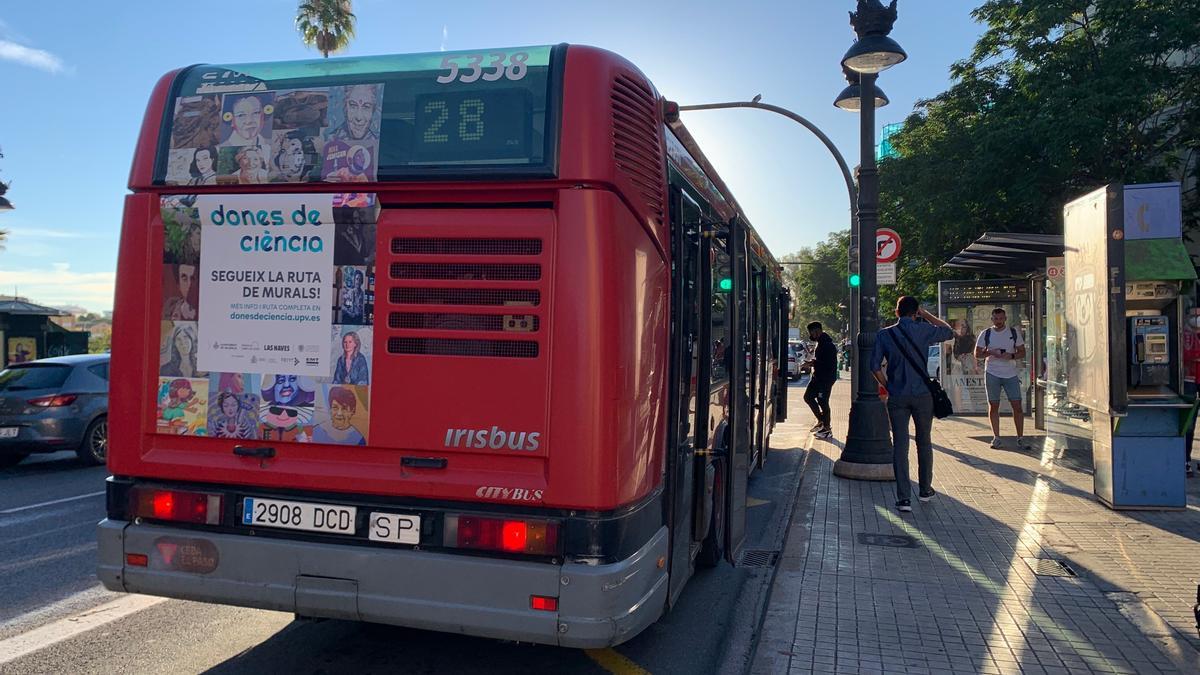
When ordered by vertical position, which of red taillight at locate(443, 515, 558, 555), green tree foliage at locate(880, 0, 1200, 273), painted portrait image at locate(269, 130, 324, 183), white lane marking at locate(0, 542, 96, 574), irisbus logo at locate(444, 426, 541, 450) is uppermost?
green tree foliage at locate(880, 0, 1200, 273)

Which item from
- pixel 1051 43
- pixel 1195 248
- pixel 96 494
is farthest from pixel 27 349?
pixel 1195 248

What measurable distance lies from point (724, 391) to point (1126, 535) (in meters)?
3.62

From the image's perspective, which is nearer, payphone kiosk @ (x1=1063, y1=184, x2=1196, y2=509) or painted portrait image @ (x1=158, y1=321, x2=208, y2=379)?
painted portrait image @ (x1=158, y1=321, x2=208, y2=379)

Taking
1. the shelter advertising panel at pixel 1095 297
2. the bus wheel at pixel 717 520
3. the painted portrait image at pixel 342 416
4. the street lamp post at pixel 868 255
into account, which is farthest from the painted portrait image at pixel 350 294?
the street lamp post at pixel 868 255

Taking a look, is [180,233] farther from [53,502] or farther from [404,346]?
[53,502]

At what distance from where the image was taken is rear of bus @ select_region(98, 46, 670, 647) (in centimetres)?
354

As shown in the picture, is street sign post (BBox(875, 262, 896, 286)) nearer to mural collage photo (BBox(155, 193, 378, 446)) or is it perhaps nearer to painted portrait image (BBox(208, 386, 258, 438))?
mural collage photo (BBox(155, 193, 378, 446))

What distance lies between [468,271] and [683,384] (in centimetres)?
134

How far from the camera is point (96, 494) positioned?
29.8 ft

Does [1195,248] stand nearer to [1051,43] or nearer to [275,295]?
[1051,43]

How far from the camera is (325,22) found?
29.4 metres

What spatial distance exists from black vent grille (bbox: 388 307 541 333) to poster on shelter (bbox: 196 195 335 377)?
0.36 metres

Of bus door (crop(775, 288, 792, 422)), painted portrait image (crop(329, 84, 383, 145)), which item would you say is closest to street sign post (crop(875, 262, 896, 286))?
bus door (crop(775, 288, 792, 422))

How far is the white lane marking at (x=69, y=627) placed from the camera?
14.6ft
